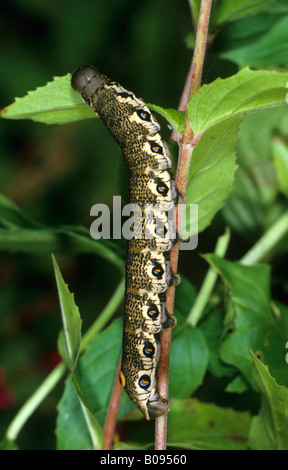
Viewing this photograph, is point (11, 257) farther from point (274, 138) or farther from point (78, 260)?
point (274, 138)

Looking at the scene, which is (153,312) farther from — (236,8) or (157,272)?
(236,8)

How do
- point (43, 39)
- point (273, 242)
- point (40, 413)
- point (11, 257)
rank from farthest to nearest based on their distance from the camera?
1. point (43, 39)
2. point (40, 413)
3. point (11, 257)
4. point (273, 242)

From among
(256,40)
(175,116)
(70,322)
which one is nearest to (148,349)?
(70,322)

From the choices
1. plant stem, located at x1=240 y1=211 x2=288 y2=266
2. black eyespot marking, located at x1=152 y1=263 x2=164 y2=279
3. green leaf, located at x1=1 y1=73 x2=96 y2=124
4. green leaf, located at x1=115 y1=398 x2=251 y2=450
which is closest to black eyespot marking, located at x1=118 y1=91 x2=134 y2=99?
green leaf, located at x1=1 y1=73 x2=96 y2=124

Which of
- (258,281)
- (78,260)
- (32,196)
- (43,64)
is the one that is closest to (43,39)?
(43,64)

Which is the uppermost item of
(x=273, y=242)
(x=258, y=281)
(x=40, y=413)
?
(x=273, y=242)

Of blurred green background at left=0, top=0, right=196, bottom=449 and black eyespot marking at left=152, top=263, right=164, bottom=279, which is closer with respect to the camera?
black eyespot marking at left=152, top=263, right=164, bottom=279

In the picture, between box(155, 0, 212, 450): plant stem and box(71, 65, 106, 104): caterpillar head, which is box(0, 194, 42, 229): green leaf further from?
box(155, 0, 212, 450): plant stem
